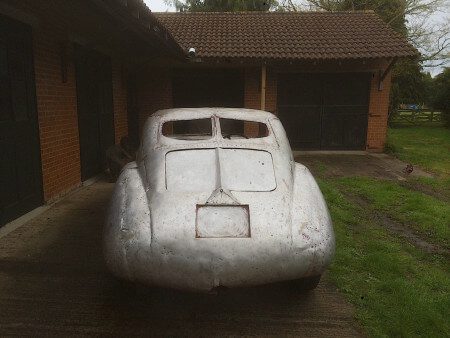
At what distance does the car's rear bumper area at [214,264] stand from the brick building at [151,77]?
238cm

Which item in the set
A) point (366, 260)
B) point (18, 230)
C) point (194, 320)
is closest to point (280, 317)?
point (194, 320)

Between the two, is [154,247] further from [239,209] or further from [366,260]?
[366,260]

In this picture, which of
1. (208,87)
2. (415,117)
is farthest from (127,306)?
(415,117)

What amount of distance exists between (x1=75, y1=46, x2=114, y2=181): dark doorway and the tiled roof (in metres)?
3.34

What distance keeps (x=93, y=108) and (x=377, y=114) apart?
868 cm

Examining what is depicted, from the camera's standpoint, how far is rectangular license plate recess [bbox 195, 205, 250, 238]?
274cm

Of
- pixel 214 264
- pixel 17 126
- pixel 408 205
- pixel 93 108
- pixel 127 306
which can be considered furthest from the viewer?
pixel 93 108

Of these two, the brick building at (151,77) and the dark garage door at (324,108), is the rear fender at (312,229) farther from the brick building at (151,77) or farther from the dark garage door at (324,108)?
the dark garage door at (324,108)

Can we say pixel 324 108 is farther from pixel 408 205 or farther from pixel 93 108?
pixel 93 108

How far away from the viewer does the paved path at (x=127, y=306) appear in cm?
283

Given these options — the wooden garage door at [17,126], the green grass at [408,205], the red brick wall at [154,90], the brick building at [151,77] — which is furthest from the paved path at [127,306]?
the red brick wall at [154,90]

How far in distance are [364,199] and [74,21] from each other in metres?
5.64

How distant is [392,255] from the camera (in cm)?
434

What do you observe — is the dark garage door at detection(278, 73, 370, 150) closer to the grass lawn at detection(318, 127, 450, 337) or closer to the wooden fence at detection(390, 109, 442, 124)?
the grass lawn at detection(318, 127, 450, 337)
